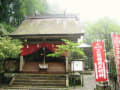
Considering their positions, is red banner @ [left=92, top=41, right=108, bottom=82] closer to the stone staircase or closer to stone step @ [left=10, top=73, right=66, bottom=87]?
the stone staircase

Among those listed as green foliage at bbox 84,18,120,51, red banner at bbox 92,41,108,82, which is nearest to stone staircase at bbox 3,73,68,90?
red banner at bbox 92,41,108,82

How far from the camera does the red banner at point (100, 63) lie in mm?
5254

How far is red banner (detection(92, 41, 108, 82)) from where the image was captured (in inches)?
207

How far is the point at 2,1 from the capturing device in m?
15.7

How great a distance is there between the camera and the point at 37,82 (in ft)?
24.6

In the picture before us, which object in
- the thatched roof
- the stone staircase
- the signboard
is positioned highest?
the thatched roof

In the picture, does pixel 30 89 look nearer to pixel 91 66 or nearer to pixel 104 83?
pixel 104 83

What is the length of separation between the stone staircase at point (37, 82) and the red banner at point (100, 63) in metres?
2.42

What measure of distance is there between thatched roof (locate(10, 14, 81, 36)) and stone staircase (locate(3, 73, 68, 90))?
3395 millimetres

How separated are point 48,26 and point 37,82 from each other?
5197 mm

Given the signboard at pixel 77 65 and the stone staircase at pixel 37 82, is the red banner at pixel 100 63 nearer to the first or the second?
the signboard at pixel 77 65

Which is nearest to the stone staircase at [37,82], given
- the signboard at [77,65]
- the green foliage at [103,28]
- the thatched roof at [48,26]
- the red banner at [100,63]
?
the signboard at [77,65]

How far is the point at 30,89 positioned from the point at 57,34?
4406 mm

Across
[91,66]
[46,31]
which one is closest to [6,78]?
[46,31]
